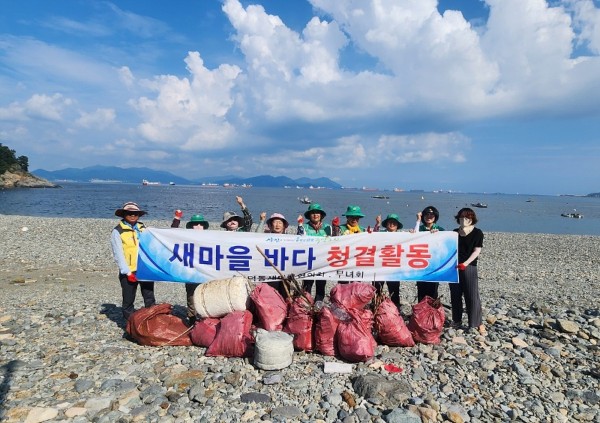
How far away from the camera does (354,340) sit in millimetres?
5066

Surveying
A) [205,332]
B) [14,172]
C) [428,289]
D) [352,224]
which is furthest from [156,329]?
[14,172]

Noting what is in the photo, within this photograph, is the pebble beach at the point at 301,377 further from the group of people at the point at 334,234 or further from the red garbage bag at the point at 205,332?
the group of people at the point at 334,234

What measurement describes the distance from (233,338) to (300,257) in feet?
5.77

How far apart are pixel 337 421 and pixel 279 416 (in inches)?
24.5

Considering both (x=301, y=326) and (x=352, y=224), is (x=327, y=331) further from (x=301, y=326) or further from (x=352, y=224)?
(x=352, y=224)

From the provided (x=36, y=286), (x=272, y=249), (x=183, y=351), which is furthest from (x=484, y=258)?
(x=36, y=286)

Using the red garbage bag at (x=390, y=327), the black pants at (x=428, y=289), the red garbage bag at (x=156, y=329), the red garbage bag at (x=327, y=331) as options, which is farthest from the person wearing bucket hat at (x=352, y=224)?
the red garbage bag at (x=156, y=329)

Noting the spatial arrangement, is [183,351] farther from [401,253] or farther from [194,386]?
[401,253]

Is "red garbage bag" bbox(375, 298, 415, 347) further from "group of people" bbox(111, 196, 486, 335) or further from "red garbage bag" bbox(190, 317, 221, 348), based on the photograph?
"red garbage bag" bbox(190, 317, 221, 348)

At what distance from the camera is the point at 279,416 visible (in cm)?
401

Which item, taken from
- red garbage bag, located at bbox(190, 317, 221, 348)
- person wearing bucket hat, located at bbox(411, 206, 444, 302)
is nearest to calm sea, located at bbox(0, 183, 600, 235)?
red garbage bag, located at bbox(190, 317, 221, 348)

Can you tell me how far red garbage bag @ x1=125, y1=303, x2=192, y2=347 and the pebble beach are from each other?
13 cm

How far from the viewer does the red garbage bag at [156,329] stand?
5.58 meters

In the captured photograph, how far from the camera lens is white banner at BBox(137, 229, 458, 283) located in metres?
6.31
